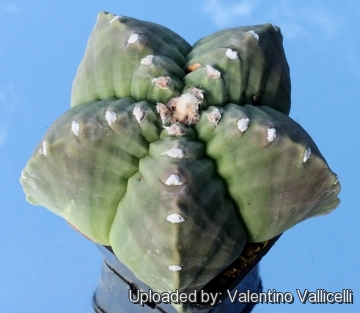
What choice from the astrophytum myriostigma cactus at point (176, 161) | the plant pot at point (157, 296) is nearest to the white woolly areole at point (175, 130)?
the astrophytum myriostigma cactus at point (176, 161)

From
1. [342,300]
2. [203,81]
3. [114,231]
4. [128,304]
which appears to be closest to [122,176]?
[114,231]

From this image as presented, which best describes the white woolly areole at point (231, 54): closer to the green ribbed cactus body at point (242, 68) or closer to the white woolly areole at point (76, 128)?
the green ribbed cactus body at point (242, 68)

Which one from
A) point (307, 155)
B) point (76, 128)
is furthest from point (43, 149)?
point (307, 155)

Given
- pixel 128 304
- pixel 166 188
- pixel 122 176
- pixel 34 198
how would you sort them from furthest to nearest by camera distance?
pixel 128 304
pixel 34 198
pixel 122 176
pixel 166 188

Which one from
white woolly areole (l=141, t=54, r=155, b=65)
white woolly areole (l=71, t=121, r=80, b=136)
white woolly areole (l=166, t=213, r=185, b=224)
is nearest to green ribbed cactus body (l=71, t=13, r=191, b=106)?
white woolly areole (l=141, t=54, r=155, b=65)

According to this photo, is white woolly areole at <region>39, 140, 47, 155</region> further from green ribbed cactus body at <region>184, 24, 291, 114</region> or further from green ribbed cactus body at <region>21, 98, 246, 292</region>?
green ribbed cactus body at <region>184, 24, 291, 114</region>

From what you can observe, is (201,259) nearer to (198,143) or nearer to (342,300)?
(198,143)

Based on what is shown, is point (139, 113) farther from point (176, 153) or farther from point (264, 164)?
point (264, 164)
